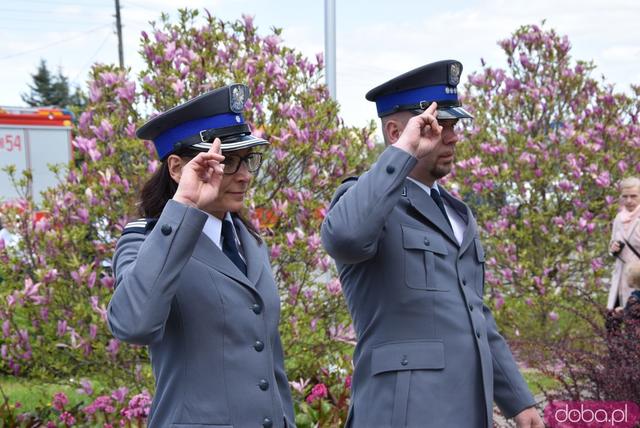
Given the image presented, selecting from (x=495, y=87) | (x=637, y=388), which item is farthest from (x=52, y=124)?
(x=637, y=388)

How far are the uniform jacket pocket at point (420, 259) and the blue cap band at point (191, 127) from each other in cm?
65

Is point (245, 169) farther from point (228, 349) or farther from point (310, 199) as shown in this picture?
point (310, 199)

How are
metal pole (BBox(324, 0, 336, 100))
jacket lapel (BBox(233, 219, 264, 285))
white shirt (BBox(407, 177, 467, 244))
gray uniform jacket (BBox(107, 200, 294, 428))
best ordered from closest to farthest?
1. gray uniform jacket (BBox(107, 200, 294, 428))
2. jacket lapel (BBox(233, 219, 264, 285))
3. white shirt (BBox(407, 177, 467, 244))
4. metal pole (BBox(324, 0, 336, 100))

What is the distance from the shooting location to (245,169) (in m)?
2.42

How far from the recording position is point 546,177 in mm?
8398

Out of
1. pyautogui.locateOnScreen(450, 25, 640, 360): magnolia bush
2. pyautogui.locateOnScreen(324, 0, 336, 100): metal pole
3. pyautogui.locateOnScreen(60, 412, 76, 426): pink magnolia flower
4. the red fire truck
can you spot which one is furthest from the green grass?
the red fire truck

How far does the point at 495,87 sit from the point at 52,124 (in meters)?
8.92

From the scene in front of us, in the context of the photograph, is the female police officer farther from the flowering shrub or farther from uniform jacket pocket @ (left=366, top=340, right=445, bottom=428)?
the flowering shrub

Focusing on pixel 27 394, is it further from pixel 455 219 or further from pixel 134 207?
pixel 455 219

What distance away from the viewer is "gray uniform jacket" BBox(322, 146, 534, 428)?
2.48 meters

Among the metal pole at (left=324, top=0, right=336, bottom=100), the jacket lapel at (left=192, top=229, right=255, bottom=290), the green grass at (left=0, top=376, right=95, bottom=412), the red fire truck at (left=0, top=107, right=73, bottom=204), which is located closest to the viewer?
the jacket lapel at (left=192, top=229, right=255, bottom=290)

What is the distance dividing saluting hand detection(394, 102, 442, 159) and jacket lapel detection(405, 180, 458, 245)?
231 mm

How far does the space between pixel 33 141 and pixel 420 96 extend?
517 inches

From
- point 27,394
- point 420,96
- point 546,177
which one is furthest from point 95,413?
point 546,177
